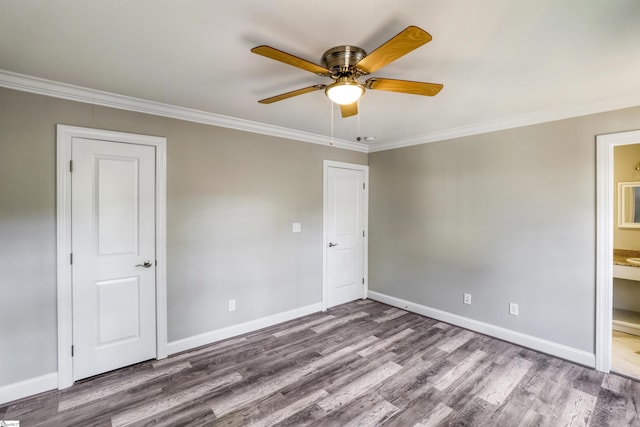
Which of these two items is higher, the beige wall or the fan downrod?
the fan downrod

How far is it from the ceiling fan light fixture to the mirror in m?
4.15

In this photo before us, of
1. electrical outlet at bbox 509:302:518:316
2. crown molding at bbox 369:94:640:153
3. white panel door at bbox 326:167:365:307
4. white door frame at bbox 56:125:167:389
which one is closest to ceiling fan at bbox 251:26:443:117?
crown molding at bbox 369:94:640:153

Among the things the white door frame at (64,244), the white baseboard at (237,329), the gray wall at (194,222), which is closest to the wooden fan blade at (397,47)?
the gray wall at (194,222)

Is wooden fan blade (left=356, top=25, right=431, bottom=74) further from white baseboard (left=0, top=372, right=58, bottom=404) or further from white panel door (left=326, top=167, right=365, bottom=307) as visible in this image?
white baseboard (left=0, top=372, right=58, bottom=404)

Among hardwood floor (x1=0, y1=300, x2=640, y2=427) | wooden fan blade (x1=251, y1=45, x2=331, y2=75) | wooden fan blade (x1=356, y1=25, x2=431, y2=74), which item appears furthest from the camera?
hardwood floor (x1=0, y1=300, x2=640, y2=427)

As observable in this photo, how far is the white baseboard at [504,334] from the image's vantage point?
111 inches

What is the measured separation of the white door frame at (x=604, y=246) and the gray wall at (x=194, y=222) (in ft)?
9.09

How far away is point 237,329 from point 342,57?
9.76 feet

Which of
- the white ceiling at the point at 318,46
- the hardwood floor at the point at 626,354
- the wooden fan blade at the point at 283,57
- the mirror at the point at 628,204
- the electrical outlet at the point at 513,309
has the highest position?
the white ceiling at the point at 318,46

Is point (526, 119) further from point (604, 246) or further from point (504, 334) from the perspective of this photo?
point (504, 334)

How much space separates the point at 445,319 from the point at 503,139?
2266mm

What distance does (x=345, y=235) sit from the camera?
175 inches

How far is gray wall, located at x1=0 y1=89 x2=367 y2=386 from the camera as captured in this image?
224cm

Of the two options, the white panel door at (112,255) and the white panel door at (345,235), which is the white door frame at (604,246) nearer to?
the white panel door at (345,235)
